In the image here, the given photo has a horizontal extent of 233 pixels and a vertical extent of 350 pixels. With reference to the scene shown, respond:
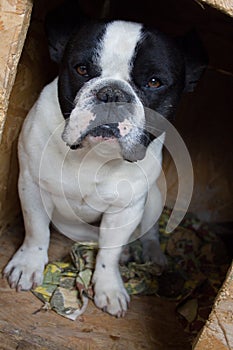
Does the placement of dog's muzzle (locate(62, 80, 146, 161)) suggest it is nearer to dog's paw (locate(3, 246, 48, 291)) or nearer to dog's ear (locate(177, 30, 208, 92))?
dog's ear (locate(177, 30, 208, 92))

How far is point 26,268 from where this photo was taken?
2344mm

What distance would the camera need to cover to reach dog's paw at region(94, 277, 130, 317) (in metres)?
2.29

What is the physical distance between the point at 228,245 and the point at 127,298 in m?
0.86

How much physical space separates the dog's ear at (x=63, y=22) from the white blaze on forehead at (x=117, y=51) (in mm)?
201

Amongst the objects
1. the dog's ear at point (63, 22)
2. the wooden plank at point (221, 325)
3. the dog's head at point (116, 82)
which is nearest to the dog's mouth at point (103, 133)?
the dog's head at point (116, 82)

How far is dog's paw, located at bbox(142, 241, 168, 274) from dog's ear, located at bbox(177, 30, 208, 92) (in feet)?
2.73

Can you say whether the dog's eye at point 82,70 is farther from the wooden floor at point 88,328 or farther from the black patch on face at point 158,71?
the wooden floor at point 88,328

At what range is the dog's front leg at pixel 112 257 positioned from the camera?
2271mm

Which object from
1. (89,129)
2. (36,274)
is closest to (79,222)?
(36,274)

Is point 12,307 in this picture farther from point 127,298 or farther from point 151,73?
point 151,73

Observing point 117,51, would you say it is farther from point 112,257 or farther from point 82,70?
point 112,257

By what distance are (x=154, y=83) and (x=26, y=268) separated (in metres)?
0.89

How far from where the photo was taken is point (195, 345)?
6.11 ft

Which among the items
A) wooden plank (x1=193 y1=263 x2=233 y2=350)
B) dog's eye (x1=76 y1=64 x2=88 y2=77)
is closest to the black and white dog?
dog's eye (x1=76 y1=64 x2=88 y2=77)
